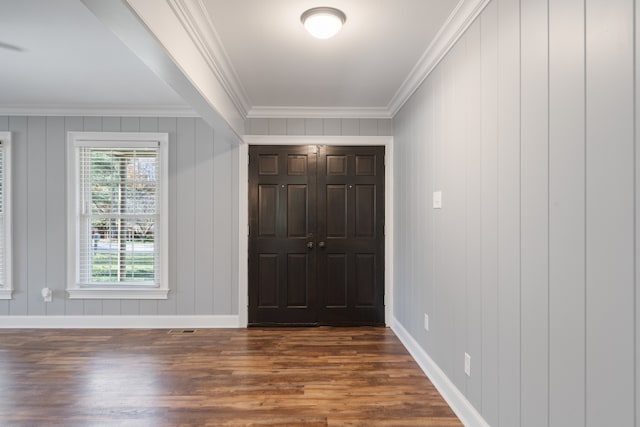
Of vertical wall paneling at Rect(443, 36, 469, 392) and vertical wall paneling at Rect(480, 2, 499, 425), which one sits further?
vertical wall paneling at Rect(443, 36, 469, 392)

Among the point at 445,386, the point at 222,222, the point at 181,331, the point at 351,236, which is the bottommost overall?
the point at 181,331

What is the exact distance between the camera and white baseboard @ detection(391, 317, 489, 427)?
6.80 ft

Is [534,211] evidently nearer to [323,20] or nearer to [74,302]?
[323,20]

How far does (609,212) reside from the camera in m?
1.12

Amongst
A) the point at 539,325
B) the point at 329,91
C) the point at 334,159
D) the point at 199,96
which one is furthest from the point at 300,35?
the point at 539,325

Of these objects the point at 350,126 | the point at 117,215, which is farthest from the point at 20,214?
the point at 350,126

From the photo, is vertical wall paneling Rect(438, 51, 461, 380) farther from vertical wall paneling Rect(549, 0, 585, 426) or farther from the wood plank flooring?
vertical wall paneling Rect(549, 0, 585, 426)

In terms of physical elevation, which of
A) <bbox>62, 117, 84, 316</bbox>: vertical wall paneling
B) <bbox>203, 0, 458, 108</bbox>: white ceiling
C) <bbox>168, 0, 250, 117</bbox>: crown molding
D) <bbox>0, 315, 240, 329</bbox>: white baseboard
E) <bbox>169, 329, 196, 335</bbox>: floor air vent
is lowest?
<bbox>169, 329, 196, 335</bbox>: floor air vent

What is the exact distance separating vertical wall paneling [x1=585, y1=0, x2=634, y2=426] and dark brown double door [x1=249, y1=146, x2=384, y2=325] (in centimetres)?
291

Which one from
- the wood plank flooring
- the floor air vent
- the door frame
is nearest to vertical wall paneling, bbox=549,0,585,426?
the wood plank flooring

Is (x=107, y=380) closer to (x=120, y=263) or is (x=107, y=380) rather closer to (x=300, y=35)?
(x=120, y=263)

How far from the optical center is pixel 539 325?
148cm

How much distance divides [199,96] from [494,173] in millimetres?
1933

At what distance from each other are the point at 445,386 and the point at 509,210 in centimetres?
144
